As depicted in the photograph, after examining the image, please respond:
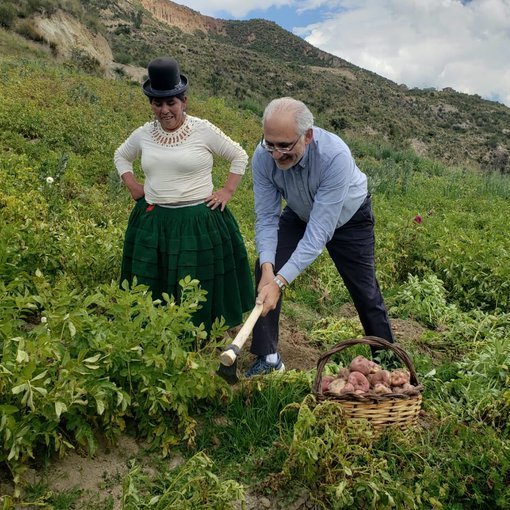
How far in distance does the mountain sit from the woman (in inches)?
743

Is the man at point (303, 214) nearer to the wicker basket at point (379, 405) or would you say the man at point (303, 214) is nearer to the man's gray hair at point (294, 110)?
the man's gray hair at point (294, 110)

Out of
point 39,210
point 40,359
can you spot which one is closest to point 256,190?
point 40,359

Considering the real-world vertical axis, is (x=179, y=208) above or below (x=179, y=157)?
below

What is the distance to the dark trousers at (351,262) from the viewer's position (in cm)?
331

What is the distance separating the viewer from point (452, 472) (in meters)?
2.50

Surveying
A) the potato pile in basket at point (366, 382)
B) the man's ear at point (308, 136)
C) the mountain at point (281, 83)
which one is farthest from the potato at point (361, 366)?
the mountain at point (281, 83)

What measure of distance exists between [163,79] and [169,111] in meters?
0.18

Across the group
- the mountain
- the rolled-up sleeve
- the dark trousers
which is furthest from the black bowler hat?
the mountain

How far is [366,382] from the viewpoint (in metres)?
2.69

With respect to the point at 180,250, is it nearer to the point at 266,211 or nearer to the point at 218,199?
the point at 218,199

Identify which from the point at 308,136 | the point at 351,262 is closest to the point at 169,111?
the point at 308,136

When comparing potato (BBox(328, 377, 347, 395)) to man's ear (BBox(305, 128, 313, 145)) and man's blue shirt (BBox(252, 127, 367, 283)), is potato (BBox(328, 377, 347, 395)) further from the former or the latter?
man's ear (BBox(305, 128, 313, 145))

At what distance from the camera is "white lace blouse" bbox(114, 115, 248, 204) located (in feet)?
10.7

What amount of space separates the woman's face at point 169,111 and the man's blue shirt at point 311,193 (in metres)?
0.51
